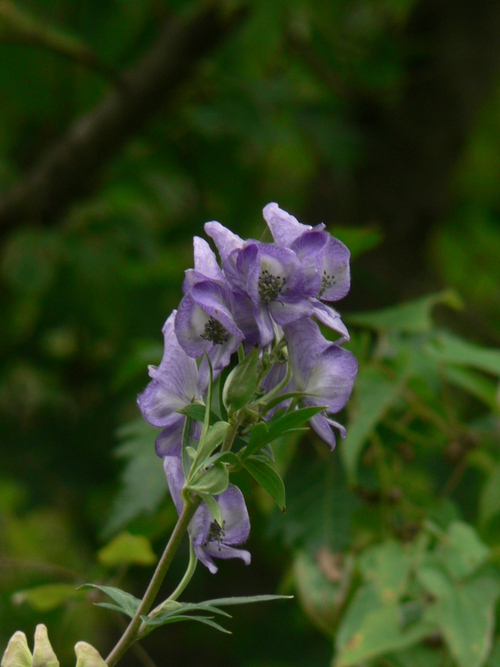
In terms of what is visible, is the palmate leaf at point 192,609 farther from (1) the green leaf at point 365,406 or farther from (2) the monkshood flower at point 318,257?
(1) the green leaf at point 365,406

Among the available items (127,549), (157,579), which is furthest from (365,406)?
(157,579)

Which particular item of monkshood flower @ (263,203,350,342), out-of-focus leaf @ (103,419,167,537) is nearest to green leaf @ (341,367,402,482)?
out-of-focus leaf @ (103,419,167,537)

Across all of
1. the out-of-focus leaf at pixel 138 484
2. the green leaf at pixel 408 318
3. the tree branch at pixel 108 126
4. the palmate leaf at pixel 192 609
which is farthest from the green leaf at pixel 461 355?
the tree branch at pixel 108 126

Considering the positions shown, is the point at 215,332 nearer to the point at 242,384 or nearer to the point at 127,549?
the point at 242,384

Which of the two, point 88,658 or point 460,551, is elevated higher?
point 88,658

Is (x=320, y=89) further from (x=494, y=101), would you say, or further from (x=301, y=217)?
(x=494, y=101)
